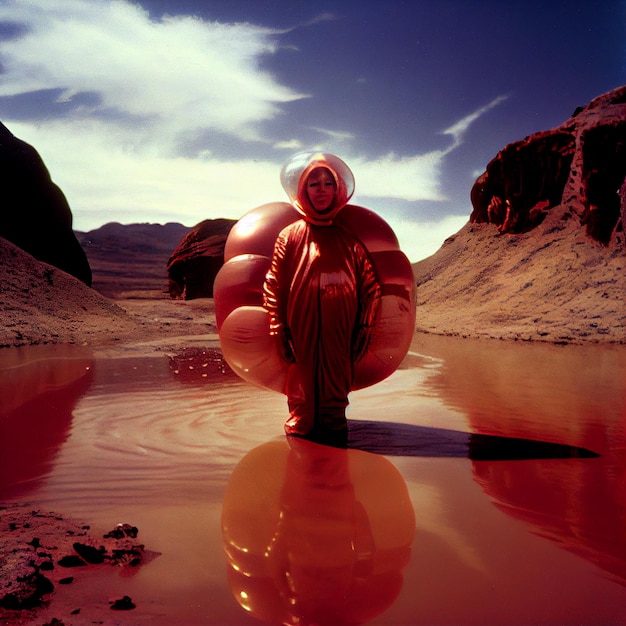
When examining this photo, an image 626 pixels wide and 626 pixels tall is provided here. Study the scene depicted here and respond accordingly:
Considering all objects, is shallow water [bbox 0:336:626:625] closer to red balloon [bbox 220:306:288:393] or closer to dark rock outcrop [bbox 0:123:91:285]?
red balloon [bbox 220:306:288:393]

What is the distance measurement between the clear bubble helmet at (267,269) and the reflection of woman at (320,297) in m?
0.02

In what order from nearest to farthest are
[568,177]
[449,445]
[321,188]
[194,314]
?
[321,188] → [449,445] → [194,314] → [568,177]

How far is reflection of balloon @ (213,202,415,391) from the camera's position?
15.1ft

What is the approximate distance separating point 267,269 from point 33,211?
64.9ft

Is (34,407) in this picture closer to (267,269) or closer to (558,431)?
(267,269)

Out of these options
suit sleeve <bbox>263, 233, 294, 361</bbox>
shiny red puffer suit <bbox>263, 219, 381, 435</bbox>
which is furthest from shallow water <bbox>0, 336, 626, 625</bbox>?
suit sleeve <bbox>263, 233, 294, 361</bbox>

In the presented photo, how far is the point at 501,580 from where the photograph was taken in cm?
244

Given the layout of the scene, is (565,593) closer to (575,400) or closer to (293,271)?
(293,271)

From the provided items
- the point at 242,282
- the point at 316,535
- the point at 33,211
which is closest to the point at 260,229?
the point at 242,282

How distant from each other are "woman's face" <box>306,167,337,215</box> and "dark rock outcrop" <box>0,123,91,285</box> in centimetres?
1874

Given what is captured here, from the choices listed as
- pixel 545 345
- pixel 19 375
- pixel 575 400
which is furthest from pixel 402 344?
pixel 545 345

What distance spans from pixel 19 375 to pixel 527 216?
1176 inches

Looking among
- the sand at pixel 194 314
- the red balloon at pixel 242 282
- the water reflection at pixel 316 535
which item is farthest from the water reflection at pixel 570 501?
the sand at pixel 194 314

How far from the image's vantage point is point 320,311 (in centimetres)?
440
